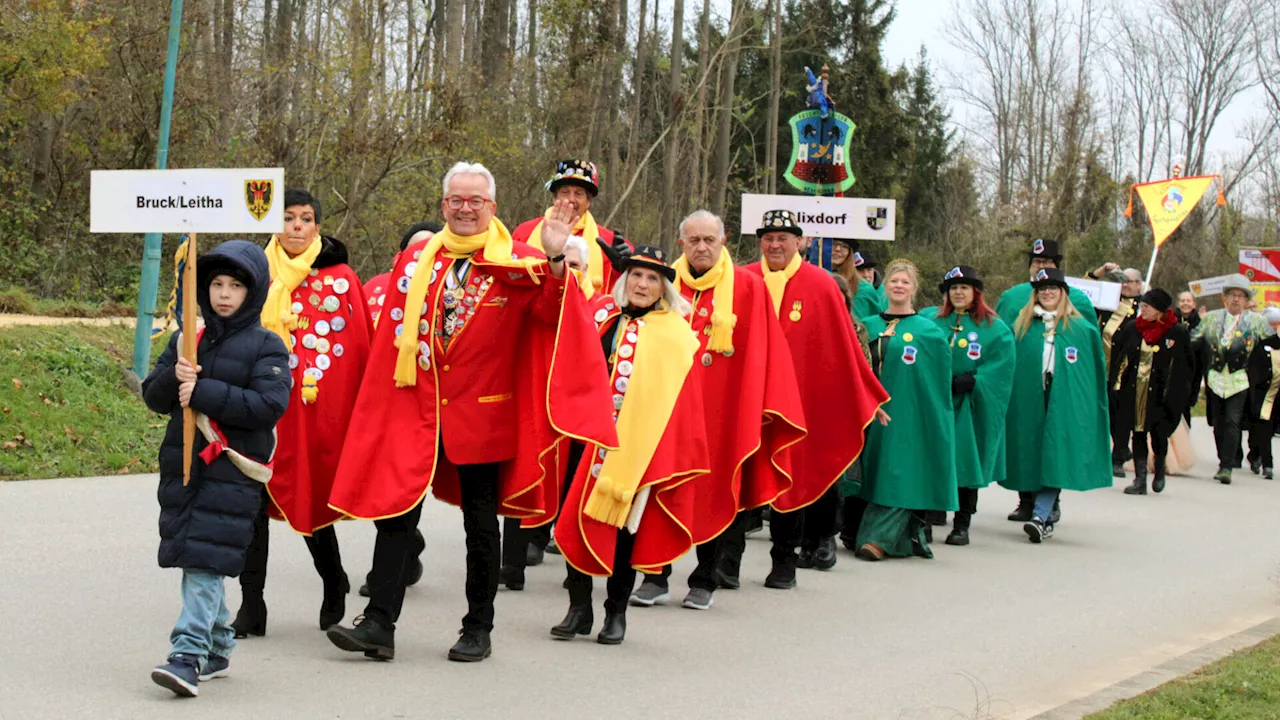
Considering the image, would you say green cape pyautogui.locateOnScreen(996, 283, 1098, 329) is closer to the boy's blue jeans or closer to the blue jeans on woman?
the blue jeans on woman

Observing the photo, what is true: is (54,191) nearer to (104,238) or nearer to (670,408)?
(104,238)

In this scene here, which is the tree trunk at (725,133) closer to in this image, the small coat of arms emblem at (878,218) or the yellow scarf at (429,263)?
the small coat of arms emblem at (878,218)

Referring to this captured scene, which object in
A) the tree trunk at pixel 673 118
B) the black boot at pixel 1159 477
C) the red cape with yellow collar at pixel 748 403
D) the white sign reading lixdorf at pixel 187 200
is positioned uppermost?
the tree trunk at pixel 673 118

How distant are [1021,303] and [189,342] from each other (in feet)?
26.2

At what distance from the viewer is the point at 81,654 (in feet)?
19.9

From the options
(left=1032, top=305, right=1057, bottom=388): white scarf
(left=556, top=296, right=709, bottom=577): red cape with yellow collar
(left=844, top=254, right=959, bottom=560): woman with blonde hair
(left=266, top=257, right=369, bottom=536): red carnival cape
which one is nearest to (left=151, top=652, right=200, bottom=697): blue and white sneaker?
(left=266, top=257, right=369, bottom=536): red carnival cape

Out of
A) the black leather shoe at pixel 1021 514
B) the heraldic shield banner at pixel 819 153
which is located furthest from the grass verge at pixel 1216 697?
the heraldic shield banner at pixel 819 153

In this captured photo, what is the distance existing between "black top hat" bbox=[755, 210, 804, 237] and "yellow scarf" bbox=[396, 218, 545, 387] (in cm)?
307

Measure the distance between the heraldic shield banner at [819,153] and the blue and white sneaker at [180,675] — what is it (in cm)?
955

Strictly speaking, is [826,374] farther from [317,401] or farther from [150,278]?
[150,278]

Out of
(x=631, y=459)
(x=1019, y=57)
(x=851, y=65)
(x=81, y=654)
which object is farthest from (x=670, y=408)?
(x=1019, y=57)

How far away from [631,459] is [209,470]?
206cm

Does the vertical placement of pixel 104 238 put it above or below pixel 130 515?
above

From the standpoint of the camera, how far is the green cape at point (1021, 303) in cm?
1177
